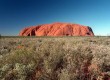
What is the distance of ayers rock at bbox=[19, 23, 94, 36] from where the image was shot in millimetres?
131750

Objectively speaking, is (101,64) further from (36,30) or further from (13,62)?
(36,30)

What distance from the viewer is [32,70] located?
5754 millimetres

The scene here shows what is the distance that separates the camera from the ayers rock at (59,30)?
432 feet

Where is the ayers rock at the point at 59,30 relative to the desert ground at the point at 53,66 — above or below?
above

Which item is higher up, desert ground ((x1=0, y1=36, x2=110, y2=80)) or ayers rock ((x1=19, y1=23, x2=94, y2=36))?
ayers rock ((x1=19, y1=23, x2=94, y2=36))

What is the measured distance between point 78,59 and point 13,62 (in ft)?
7.86

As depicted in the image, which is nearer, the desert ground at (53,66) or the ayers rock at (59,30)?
the desert ground at (53,66)

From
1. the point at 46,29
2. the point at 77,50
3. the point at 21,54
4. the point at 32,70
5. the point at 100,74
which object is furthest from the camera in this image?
the point at 46,29

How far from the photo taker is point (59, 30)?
5207 inches

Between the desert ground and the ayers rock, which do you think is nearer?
the desert ground

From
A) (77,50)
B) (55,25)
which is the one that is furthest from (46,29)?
(77,50)

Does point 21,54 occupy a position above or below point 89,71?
above

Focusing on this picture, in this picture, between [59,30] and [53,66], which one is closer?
[53,66]

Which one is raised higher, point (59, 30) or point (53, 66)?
point (59, 30)
